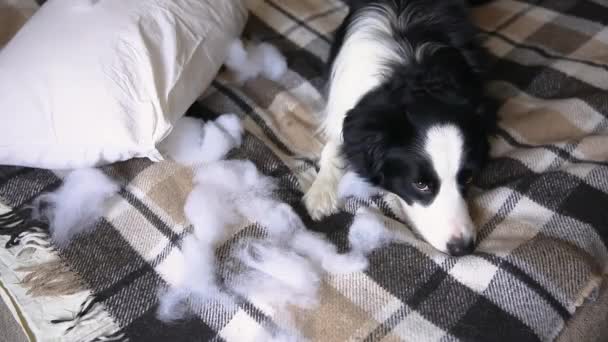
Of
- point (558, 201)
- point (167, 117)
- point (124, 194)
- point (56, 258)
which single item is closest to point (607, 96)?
point (558, 201)

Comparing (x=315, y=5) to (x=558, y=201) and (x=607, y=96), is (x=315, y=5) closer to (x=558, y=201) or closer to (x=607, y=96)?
(x=607, y=96)

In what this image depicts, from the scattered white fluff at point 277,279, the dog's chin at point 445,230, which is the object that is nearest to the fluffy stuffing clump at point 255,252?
the scattered white fluff at point 277,279

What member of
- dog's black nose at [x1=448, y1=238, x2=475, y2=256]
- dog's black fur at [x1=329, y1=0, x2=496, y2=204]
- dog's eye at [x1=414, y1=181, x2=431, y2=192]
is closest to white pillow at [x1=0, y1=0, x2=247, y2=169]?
dog's black fur at [x1=329, y1=0, x2=496, y2=204]

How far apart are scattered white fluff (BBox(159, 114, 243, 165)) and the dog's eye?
1.87 ft

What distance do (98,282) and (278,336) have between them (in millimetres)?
473

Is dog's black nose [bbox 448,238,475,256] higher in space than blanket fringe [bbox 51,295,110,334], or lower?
higher

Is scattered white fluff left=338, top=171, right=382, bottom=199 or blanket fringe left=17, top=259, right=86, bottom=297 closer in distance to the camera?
blanket fringe left=17, top=259, right=86, bottom=297

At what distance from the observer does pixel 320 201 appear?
135 cm

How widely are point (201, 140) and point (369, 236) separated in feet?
1.99

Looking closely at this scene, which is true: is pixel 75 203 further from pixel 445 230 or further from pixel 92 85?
pixel 445 230

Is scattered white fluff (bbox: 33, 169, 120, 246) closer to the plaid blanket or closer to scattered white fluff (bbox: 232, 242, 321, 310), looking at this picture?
the plaid blanket

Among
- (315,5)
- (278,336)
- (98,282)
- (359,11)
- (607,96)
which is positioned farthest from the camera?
(315,5)

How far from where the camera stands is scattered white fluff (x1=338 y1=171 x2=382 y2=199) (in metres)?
1.39

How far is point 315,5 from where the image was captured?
80.7 inches
